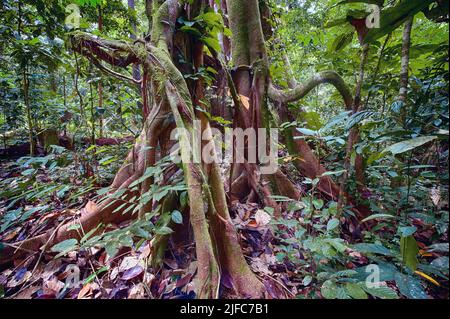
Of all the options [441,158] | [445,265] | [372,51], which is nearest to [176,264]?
[445,265]

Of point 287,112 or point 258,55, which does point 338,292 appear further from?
point 258,55

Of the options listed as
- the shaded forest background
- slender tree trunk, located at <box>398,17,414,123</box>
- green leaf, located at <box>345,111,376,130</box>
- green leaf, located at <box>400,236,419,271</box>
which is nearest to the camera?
green leaf, located at <box>400,236,419,271</box>

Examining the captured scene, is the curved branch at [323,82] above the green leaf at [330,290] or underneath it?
above

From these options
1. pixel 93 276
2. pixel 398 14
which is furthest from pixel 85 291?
pixel 398 14

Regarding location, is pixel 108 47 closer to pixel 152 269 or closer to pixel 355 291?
pixel 152 269

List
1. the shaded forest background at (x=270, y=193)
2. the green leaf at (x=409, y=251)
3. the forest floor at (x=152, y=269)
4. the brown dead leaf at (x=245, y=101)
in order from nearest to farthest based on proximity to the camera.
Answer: the green leaf at (x=409, y=251), the shaded forest background at (x=270, y=193), the forest floor at (x=152, y=269), the brown dead leaf at (x=245, y=101)

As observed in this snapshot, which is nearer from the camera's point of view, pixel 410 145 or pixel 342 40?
pixel 410 145

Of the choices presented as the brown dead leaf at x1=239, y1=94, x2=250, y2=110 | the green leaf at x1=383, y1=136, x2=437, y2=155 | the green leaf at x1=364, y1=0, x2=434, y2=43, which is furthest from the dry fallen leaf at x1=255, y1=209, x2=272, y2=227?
the green leaf at x1=364, y1=0, x2=434, y2=43

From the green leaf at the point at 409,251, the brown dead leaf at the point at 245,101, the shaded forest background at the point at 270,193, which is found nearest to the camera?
the green leaf at the point at 409,251

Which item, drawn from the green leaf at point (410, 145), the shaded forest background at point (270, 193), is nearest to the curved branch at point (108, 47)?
the shaded forest background at point (270, 193)

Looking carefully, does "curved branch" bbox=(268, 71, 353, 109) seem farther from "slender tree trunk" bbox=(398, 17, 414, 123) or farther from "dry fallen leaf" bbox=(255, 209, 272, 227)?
"dry fallen leaf" bbox=(255, 209, 272, 227)

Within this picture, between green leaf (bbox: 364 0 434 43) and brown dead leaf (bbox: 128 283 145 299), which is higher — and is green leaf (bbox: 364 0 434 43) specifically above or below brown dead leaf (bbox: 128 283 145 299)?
above

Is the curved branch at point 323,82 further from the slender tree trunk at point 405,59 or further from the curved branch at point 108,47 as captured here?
the curved branch at point 108,47
